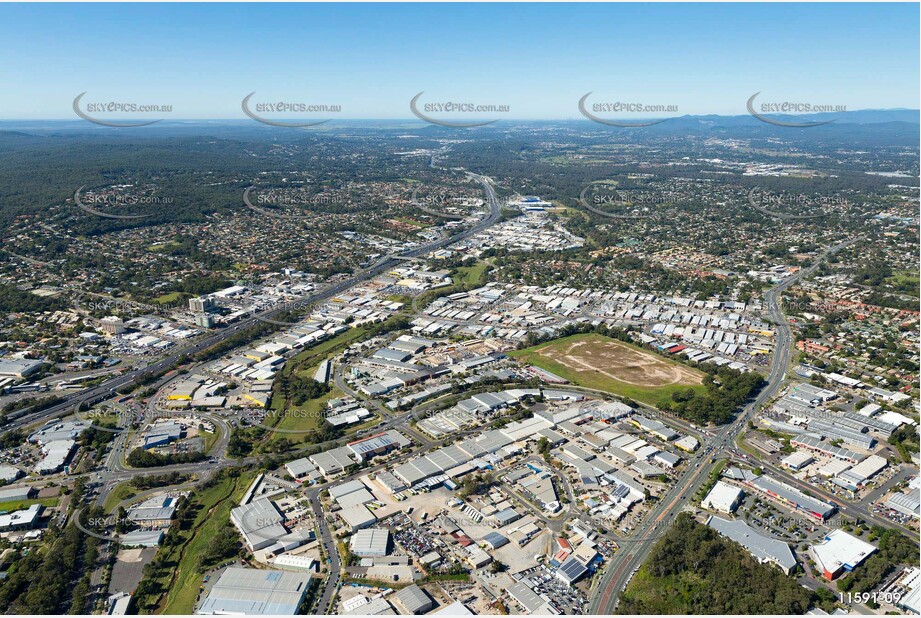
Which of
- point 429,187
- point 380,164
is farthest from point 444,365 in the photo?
point 380,164

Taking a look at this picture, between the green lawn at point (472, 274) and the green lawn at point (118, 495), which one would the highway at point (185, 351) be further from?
the green lawn at point (118, 495)

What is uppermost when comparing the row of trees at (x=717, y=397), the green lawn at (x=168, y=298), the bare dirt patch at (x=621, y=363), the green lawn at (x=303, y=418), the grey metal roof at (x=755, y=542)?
the grey metal roof at (x=755, y=542)

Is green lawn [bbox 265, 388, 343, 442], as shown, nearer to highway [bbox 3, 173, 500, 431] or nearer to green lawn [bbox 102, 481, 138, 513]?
green lawn [bbox 102, 481, 138, 513]

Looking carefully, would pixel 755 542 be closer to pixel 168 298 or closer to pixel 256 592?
pixel 256 592

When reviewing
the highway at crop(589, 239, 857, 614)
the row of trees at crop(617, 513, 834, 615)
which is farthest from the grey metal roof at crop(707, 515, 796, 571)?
the highway at crop(589, 239, 857, 614)

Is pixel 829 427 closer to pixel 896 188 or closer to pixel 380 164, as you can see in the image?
pixel 896 188

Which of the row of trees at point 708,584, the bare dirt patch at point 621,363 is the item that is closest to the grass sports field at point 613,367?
the bare dirt patch at point 621,363

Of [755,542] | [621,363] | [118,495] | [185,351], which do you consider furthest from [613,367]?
[185,351]
